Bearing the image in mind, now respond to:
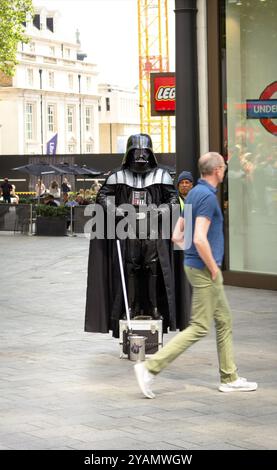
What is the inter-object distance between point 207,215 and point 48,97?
129 m

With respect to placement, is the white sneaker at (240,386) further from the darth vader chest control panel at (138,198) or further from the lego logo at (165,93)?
the lego logo at (165,93)

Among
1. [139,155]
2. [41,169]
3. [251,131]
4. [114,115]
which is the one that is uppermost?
[114,115]

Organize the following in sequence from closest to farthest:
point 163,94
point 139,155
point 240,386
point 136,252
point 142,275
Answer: point 240,386 < point 139,155 < point 136,252 < point 142,275 < point 163,94

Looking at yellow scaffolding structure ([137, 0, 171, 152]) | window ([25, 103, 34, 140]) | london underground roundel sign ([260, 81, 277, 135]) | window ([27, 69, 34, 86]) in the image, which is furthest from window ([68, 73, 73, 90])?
london underground roundel sign ([260, 81, 277, 135])

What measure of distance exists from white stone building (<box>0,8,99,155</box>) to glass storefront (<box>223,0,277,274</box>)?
110251 mm

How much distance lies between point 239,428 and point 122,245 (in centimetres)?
318

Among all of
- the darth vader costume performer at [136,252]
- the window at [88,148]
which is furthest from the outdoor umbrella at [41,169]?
the window at [88,148]

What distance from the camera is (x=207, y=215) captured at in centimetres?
770

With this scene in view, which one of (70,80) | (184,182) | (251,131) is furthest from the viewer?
(70,80)

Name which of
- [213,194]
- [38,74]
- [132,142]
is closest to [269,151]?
[132,142]

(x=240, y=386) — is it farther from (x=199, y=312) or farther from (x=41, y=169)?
(x=41, y=169)

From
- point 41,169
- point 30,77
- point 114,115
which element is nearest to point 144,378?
point 41,169

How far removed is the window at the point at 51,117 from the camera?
13582cm

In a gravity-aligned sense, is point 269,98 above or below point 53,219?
above
